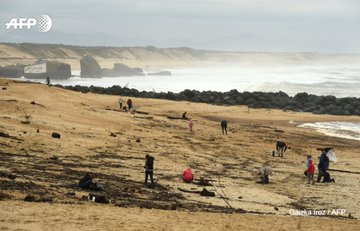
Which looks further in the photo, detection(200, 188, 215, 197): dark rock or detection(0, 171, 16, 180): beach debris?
detection(200, 188, 215, 197): dark rock

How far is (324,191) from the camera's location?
18.2 m

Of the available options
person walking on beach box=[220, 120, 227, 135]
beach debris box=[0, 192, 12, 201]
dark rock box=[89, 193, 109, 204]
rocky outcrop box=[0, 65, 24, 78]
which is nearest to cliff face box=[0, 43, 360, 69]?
rocky outcrop box=[0, 65, 24, 78]

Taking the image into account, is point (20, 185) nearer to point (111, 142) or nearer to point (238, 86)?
point (111, 142)

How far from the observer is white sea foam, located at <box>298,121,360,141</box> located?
34625 millimetres

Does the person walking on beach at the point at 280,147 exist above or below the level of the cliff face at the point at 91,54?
below

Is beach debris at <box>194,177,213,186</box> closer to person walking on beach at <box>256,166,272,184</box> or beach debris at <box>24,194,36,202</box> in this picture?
person walking on beach at <box>256,166,272,184</box>

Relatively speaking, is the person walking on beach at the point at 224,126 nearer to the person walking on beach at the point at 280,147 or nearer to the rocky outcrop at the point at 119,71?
the person walking on beach at the point at 280,147

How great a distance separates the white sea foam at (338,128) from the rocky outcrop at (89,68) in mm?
56090

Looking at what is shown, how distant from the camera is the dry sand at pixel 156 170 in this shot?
1205cm

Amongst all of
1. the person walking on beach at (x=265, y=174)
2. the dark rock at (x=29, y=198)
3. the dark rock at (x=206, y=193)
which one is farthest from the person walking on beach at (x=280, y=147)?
the dark rock at (x=29, y=198)

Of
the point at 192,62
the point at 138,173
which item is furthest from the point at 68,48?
the point at 138,173

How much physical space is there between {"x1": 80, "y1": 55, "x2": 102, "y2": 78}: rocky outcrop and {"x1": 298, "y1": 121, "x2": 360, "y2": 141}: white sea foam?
5609 centimetres

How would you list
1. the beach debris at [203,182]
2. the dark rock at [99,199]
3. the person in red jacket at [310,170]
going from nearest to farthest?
the dark rock at [99,199] < the beach debris at [203,182] < the person in red jacket at [310,170]

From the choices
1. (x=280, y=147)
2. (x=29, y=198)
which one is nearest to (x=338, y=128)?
(x=280, y=147)
